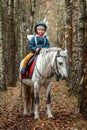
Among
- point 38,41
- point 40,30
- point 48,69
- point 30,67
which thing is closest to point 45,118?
point 48,69

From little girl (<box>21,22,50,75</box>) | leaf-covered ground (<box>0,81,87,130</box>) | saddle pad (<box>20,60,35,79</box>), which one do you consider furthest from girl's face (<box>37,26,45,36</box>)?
leaf-covered ground (<box>0,81,87,130</box>)

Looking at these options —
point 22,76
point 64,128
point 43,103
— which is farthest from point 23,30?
point 64,128

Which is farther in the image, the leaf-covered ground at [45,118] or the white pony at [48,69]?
the white pony at [48,69]

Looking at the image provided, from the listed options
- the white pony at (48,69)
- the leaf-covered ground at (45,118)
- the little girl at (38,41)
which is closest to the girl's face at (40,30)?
the little girl at (38,41)

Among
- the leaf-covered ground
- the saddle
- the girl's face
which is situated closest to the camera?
the leaf-covered ground

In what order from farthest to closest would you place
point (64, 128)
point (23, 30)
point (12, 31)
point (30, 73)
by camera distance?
point (23, 30), point (12, 31), point (30, 73), point (64, 128)

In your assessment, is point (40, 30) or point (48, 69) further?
point (40, 30)

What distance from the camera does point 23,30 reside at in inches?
1139

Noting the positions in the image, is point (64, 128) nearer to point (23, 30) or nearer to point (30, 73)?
point (30, 73)

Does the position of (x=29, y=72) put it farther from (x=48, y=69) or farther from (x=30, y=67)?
(x=48, y=69)

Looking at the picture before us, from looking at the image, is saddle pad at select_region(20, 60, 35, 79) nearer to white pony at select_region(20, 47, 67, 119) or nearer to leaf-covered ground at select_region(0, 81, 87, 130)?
white pony at select_region(20, 47, 67, 119)

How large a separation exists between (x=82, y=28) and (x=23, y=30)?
19355 mm

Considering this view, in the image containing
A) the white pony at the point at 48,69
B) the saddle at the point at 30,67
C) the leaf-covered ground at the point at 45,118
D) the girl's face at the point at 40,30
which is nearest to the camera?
the leaf-covered ground at the point at 45,118

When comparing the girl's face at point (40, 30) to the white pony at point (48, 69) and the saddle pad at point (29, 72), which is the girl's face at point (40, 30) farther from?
the saddle pad at point (29, 72)
